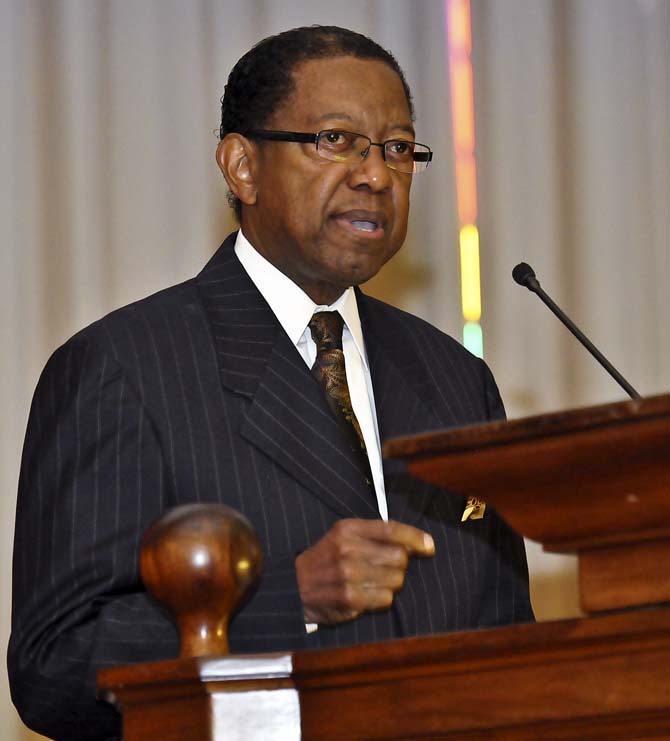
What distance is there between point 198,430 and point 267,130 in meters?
0.57

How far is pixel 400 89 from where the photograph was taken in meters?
2.22

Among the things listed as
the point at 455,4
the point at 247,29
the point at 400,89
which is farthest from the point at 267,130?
the point at 455,4

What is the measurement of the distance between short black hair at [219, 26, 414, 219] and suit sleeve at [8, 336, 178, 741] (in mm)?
528

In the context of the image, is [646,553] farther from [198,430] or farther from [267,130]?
[267,130]

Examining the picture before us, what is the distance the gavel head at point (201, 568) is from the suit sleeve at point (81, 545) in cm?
36

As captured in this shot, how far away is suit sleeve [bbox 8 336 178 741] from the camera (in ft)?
5.18

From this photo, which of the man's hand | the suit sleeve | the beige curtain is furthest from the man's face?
the beige curtain

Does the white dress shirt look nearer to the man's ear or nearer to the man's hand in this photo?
the man's ear

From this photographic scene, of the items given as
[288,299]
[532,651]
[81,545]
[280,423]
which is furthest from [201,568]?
[288,299]

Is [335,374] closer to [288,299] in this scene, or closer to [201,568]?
[288,299]

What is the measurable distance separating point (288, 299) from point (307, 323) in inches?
1.9

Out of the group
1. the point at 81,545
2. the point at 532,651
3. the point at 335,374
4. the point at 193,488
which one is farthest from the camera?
the point at 335,374

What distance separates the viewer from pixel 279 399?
76.2 inches

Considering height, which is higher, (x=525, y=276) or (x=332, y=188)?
(x=332, y=188)
